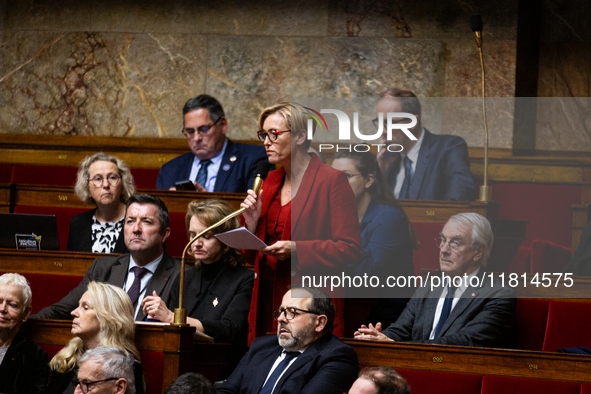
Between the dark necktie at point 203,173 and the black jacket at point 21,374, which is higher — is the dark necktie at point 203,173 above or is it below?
above

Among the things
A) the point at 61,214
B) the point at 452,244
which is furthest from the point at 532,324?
the point at 61,214

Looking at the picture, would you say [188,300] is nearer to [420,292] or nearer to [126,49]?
[420,292]

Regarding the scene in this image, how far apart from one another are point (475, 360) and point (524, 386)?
12 centimetres

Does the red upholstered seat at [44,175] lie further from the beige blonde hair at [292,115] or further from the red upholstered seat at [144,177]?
the beige blonde hair at [292,115]

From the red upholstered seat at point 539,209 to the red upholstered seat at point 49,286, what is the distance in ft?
4.40

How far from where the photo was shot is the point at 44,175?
3.61 meters

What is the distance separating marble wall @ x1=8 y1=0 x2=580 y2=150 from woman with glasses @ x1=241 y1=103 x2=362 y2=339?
1875 millimetres

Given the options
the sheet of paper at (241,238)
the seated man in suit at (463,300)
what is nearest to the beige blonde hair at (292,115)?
the sheet of paper at (241,238)

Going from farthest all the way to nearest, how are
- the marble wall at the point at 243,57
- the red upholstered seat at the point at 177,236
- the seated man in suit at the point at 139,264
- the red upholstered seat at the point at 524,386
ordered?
the marble wall at the point at 243,57, the red upholstered seat at the point at 177,236, the seated man in suit at the point at 139,264, the red upholstered seat at the point at 524,386

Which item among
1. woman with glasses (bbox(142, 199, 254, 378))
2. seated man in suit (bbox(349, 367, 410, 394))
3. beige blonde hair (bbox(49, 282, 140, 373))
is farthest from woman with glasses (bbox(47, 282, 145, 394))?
seated man in suit (bbox(349, 367, 410, 394))

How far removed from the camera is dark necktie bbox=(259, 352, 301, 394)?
180cm

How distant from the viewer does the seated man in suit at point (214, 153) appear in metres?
3.02

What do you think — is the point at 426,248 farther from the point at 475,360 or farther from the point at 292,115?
the point at 292,115

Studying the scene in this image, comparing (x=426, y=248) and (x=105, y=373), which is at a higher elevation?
(x=426, y=248)
